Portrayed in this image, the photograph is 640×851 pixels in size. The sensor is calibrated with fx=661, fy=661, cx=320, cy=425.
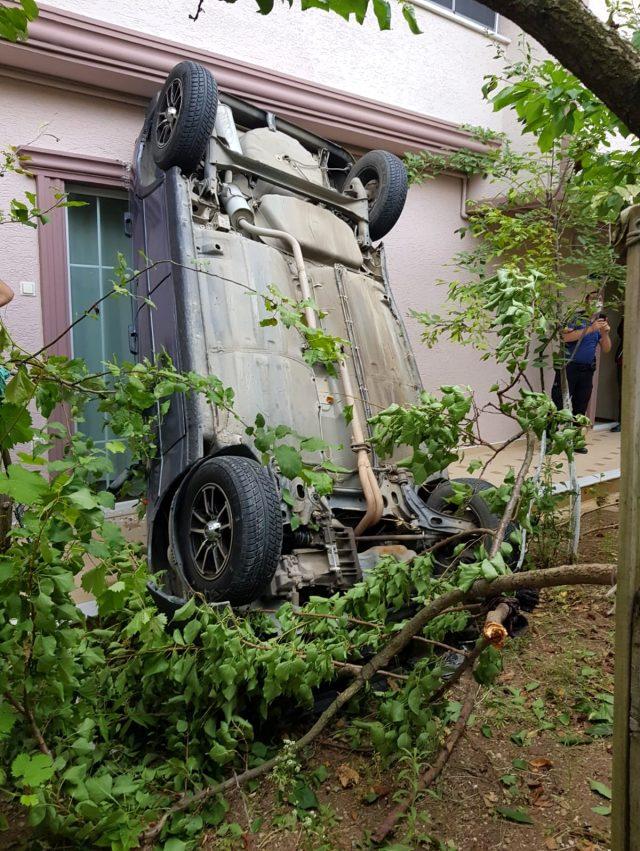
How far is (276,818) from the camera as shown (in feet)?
8.13

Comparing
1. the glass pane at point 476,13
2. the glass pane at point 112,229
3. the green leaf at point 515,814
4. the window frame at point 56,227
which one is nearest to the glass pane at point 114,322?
the glass pane at point 112,229

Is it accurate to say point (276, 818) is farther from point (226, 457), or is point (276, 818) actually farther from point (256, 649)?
point (226, 457)

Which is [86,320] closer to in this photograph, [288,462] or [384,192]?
[384,192]

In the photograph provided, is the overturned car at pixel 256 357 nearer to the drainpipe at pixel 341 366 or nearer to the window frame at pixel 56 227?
the drainpipe at pixel 341 366

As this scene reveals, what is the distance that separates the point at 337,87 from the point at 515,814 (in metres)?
7.05

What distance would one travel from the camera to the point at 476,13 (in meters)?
8.77

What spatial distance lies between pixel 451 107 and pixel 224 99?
14.6 feet

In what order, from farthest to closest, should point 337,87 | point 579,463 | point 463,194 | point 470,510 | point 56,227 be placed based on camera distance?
1. point 463,194
2. point 579,463
3. point 337,87
4. point 56,227
5. point 470,510

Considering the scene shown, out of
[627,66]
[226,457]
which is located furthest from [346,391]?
[627,66]

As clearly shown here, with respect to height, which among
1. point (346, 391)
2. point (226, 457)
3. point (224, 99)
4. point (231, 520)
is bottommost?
point (231, 520)

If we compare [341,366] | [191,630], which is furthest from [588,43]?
[341,366]

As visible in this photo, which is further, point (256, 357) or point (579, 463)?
point (579, 463)

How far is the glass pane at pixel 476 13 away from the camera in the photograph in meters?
8.55

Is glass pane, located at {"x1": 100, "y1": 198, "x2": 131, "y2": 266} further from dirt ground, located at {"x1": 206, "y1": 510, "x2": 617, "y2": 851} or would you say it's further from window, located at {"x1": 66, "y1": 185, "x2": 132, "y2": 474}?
dirt ground, located at {"x1": 206, "y1": 510, "x2": 617, "y2": 851}
